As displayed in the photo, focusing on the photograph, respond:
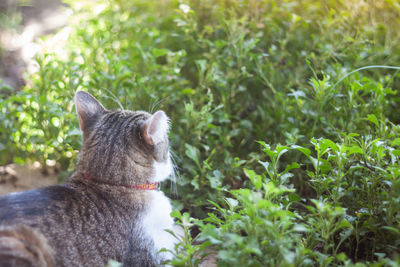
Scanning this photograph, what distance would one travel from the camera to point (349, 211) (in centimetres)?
199

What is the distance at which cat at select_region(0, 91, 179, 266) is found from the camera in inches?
62.5

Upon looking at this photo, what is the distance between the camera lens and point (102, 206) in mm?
1912

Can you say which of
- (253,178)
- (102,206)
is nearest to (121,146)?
(102,206)

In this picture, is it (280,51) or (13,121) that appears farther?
(280,51)

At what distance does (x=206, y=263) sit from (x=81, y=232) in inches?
35.6

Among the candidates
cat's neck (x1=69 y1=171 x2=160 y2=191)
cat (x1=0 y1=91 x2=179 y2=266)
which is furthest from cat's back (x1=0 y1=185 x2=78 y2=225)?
cat's neck (x1=69 y1=171 x2=160 y2=191)

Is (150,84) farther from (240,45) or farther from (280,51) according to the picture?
(280,51)

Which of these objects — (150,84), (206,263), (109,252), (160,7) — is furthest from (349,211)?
(160,7)

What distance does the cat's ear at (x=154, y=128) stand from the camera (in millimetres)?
1914

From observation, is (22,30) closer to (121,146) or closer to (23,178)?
(23,178)

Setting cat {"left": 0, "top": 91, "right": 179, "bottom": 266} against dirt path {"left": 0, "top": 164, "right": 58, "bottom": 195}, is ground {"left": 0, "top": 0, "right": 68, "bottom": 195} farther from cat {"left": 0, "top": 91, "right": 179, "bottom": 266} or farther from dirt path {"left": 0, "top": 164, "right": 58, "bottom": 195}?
cat {"left": 0, "top": 91, "right": 179, "bottom": 266}

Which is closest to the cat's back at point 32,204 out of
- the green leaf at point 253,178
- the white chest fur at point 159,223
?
the white chest fur at point 159,223

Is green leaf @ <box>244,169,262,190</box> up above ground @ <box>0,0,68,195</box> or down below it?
below

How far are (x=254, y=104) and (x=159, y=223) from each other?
1.62m
